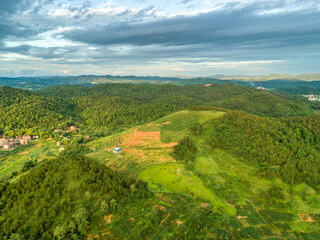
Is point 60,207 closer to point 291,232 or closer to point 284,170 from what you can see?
point 291,232

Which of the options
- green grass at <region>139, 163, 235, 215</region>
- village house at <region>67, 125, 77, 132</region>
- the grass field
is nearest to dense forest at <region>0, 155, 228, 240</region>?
green grass at <region>139, 163, 235, 215</region>

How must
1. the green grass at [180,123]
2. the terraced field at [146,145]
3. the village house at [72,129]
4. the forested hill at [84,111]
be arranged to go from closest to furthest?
the terraced field at [146,145] → the green grass at [180,123] → the village house at [72,129] → the forested hill at [84,111]

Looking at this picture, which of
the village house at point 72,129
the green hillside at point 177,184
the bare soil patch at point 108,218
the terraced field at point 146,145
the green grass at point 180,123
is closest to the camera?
the green hillside at point 177,184

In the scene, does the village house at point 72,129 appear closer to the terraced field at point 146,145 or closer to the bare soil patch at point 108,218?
the terraced field at point 146,145

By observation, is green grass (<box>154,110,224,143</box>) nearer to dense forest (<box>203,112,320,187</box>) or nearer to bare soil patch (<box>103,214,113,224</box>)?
dense forest (<box>203,112,320,187</box>)

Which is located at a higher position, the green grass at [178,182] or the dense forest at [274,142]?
the dense forest at [274,142]

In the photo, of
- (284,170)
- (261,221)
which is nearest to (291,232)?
(261,221)

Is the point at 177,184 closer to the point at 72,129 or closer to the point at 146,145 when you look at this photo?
the point at 146,145

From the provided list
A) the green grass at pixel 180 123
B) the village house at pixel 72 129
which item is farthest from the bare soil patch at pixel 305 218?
the village house at pixel 72 129
